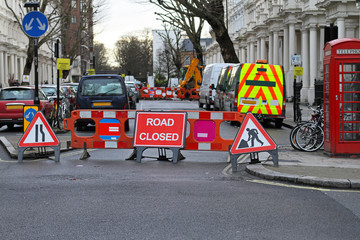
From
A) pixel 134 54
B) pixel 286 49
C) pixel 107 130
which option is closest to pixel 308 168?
pixel 107 130

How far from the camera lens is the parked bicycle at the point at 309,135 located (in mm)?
13508

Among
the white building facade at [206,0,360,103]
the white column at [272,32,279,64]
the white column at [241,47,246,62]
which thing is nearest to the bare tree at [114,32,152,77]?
the white column at [241,47,246,62]

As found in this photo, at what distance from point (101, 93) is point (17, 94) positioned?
3032mm

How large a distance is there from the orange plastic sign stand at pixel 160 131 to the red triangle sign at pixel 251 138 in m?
1.30

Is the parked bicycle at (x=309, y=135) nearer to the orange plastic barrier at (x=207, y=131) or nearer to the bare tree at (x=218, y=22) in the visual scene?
the orange plastic barrier at (x=207, y=131)

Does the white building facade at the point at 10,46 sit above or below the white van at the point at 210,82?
above

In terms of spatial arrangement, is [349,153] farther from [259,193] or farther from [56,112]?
[56,112]

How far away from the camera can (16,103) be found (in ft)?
66.4

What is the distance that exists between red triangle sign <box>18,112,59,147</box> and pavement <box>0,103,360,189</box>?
50 centimetres

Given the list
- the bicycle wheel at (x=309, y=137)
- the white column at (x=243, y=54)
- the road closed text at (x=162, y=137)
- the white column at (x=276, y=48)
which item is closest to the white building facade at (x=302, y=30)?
the white column at (x=276, y=48)

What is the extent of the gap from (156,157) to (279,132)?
8.94 m

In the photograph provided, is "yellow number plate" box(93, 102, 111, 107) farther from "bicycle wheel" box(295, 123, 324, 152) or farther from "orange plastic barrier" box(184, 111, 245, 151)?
"orange plastic barrier" box(184, 111, 245, 151)

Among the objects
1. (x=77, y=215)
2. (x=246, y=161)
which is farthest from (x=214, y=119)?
(x=77, y=215)

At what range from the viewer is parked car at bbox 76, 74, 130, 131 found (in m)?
19.5
